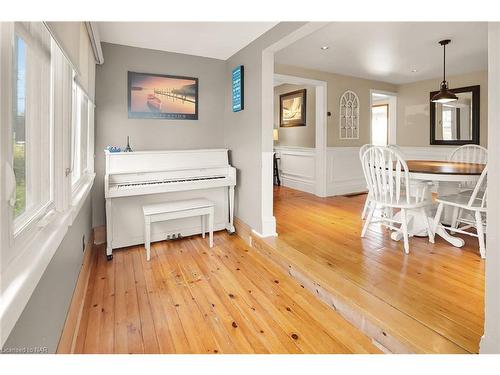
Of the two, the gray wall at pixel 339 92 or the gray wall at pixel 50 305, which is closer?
the gray wall at pixel 50 305

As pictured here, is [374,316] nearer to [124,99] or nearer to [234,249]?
[234,249]

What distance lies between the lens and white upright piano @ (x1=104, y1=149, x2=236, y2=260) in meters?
2.84

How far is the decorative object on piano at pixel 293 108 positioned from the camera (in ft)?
18.8

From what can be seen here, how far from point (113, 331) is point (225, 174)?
200 centimetres

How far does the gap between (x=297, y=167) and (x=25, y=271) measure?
5.29 metres

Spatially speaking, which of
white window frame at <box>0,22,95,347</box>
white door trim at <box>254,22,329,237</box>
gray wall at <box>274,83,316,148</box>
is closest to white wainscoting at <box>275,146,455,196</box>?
gray wall at <box>274,83,316,148</box>

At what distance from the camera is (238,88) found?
324cm

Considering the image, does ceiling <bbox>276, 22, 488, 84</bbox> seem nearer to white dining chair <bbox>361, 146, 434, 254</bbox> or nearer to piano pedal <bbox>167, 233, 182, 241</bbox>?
white dining chair <bbox>361, 146, 434, 254</bbox>

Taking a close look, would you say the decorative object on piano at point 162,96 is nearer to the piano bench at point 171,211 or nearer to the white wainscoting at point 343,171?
the piano bench at point 171,211

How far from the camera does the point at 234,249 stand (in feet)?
9.84

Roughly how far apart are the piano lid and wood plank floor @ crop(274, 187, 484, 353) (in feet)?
3.62

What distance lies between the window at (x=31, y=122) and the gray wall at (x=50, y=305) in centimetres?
26

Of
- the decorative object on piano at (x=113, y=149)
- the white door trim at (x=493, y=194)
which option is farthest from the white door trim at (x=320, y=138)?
the white door trim at (x=493, y=194)
